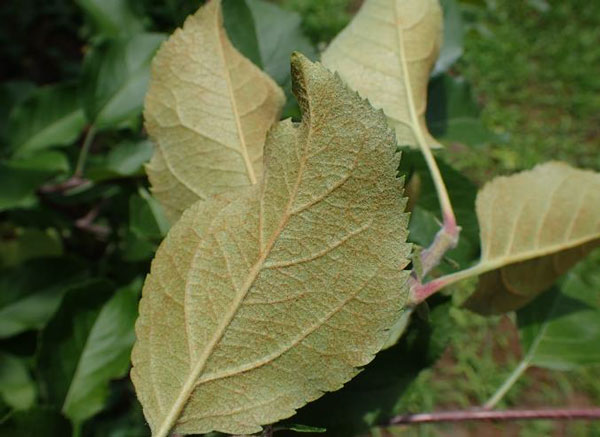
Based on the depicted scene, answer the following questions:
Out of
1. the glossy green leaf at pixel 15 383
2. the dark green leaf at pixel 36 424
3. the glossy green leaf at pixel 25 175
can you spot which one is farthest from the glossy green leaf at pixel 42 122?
the dark green leaf at pixel 36 424

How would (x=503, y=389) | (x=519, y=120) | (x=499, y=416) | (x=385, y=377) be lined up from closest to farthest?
(x=385, y=377) → (x=499, y=416) → (x=503, y=389) → (x=519, y=120)

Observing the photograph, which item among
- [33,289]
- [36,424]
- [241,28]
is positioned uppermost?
[241,28]

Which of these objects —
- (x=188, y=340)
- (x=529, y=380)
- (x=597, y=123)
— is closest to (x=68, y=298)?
(x=188, y=340)

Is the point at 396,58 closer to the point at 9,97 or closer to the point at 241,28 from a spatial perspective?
the point at 241,28

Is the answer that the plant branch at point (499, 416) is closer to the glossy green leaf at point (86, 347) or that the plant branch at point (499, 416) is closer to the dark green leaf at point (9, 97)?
the glossy green leaf at point (86, 347)

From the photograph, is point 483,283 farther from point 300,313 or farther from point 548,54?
point 548,54

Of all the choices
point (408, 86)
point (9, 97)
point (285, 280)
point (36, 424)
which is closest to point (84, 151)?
point (9, 97)
